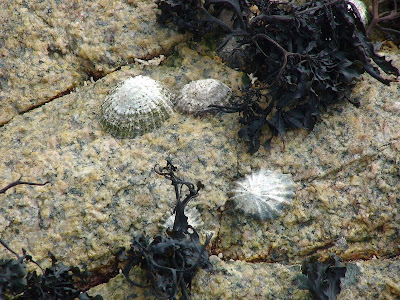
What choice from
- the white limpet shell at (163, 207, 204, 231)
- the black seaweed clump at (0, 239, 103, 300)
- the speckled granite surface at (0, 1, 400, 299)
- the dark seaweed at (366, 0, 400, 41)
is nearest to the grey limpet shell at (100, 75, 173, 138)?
the speckled granite surface at (0, 1, 400, 299)

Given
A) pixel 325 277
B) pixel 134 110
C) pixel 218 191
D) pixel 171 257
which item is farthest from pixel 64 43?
pixel 325 277

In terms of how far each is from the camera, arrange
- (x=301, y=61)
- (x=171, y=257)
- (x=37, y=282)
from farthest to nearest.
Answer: (x=301, y=61) → (x=171, y=257) → (x=37, y=282)

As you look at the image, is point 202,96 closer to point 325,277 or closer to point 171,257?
point 171,257

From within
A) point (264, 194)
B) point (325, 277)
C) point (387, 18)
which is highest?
point (387, 18)

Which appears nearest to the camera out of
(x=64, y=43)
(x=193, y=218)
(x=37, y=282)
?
(x=37, y=282)

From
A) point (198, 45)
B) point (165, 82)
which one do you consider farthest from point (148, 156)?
point (198, 45)

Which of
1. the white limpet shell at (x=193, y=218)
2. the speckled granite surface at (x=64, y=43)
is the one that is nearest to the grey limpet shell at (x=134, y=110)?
the speckled granite surface at (x=64, y=43)

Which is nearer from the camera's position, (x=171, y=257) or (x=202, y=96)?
(x=171, y=257)
